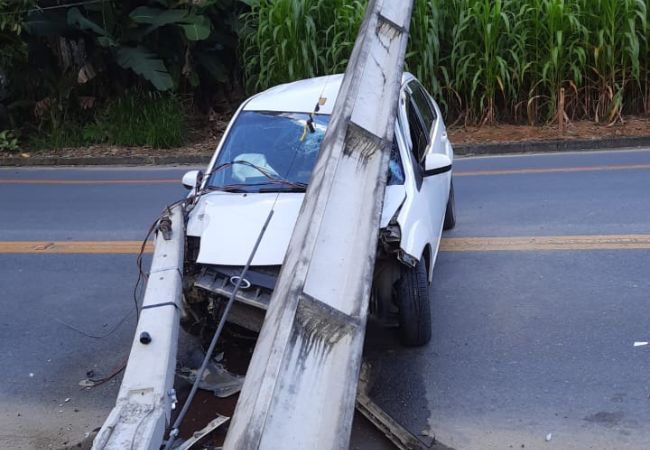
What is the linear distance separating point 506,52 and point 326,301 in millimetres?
11876

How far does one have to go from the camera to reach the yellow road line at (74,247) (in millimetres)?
8312

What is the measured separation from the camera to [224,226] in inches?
207

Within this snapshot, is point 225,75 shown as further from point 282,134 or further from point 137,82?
point 282,134

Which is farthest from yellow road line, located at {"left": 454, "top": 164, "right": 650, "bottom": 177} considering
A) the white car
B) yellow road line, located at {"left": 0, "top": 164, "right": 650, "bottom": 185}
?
the white car

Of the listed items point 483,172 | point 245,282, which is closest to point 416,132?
point 245,282

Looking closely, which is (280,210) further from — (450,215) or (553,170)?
(553,170)

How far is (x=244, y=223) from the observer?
5266 mm

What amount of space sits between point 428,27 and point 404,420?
424 inches

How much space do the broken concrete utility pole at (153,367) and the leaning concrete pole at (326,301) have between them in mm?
684

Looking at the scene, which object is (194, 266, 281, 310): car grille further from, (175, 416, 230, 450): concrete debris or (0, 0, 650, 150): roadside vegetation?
(0, 0, 650, 150): roadside vegetation

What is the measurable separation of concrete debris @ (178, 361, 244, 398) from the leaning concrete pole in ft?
4.63

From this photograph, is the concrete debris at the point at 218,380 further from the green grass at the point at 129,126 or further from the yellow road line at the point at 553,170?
the green grass at the point at 129,126

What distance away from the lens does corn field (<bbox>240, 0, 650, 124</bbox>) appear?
45.9 feet

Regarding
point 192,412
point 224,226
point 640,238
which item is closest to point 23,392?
point 192,412
